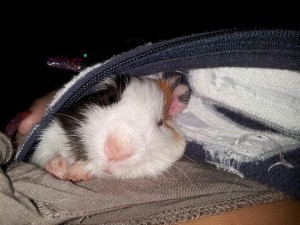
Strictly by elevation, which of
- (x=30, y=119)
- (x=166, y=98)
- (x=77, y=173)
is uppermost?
(x=166, y=98)

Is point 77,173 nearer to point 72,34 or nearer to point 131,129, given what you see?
point 131,129

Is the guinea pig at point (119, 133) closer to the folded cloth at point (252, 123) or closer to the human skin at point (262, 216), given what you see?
the folded cloth at point (252, 123)

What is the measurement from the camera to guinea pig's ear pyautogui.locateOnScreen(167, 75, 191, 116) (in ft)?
4.21

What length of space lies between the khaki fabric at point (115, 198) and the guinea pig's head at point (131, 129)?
0.11 metres

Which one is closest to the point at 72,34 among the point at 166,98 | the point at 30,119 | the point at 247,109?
the point at 30,119

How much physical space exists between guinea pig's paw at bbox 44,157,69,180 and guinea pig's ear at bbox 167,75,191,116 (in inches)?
19.8

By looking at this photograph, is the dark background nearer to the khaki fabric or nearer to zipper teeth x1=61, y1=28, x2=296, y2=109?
zipper teeth x1=61, y1=28, x2=296, y2=109

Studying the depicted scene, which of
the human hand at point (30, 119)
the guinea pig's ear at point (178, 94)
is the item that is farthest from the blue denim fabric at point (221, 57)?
the human hand at point (30, 119)

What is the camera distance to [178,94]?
1.28m

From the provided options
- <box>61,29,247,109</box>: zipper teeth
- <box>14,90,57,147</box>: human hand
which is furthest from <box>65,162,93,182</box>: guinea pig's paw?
<box>14,90,57,147</box>: human hand

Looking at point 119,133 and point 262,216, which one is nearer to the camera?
point 262,216

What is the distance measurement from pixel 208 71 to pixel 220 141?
27 cm

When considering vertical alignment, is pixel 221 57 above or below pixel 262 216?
above

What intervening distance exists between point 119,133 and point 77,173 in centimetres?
24
